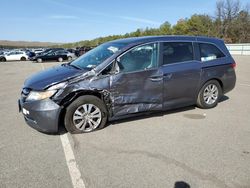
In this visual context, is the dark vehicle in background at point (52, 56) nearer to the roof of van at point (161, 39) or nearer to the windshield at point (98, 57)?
the windshield at point (98, 57)

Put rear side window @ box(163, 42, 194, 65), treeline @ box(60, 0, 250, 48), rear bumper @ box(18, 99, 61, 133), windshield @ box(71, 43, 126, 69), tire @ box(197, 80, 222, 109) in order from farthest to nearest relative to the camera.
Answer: treeline @ box(60, 0, 250, 48) → tire @ box(197, 80, 222, 109) → rear side window @ box(163, 42, 194, 65) → windshield @ box(71, 43, 126, 69) → rear bumper @ box(18, 99, 61, 133)

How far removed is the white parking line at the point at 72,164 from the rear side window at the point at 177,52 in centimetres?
254

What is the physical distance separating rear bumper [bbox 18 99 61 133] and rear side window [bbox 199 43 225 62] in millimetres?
3573

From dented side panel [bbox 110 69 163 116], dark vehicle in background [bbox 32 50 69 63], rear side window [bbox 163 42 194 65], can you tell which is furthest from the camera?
dark vehicle in background [bbox 32 50 69 63]

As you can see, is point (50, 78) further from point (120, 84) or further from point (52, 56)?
point (52, 56)

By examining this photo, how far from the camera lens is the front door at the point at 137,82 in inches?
183

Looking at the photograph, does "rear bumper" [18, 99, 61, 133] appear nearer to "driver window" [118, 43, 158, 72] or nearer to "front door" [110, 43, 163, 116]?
"front door" [110, 43, 163, 116]

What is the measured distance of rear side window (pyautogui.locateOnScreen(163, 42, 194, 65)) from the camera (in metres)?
5.18

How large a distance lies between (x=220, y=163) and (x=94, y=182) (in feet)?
5.85

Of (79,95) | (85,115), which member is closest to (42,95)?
(79,95)

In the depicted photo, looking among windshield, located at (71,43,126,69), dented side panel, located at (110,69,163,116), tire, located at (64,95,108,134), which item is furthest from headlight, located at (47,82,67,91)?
dented side panel, located at (110,69,163,116)

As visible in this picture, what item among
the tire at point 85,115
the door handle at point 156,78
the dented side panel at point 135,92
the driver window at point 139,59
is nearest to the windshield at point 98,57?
the driver window at point 139,59

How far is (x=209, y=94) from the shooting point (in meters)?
6.05

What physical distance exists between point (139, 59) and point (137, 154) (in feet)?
6.53
